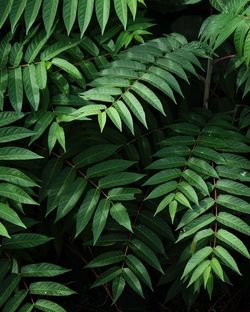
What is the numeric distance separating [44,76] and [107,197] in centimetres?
56

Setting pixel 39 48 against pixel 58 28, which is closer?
pixel 39 48

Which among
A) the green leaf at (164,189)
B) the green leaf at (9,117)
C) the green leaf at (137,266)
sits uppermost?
the green leaf at (9,117)

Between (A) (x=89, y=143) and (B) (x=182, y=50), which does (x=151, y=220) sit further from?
(B) (x=182, y=50)

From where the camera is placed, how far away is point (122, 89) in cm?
277

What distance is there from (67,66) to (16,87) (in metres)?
0.23

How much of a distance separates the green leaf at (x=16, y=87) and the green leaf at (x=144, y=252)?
0.75 m

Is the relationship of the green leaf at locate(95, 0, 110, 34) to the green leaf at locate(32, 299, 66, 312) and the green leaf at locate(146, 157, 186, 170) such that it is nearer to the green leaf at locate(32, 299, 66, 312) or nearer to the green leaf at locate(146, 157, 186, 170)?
the green leaf at locate(146, 157, 186, 170)

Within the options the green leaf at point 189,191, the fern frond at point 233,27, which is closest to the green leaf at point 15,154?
the green leaf at point 189,191

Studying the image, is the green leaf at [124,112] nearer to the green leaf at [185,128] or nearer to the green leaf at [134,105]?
the green leaf at [134,105]

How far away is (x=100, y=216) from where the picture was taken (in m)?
2.61

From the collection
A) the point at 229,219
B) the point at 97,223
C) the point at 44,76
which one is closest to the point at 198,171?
the point at 229,219

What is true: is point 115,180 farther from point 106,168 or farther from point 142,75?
point 142,75

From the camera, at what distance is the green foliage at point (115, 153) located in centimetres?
258

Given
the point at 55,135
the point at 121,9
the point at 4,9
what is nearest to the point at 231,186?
the point at 55,135
